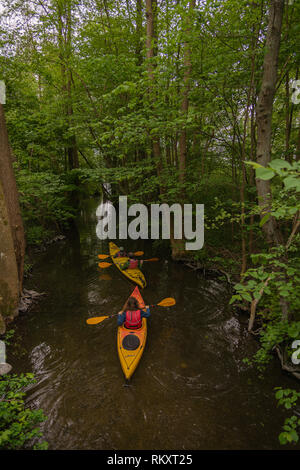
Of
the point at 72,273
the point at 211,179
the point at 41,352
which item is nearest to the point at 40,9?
the point at 211,179

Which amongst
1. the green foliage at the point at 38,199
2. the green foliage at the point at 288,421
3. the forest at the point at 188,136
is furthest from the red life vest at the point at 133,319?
the green foliage at the point at 38,199

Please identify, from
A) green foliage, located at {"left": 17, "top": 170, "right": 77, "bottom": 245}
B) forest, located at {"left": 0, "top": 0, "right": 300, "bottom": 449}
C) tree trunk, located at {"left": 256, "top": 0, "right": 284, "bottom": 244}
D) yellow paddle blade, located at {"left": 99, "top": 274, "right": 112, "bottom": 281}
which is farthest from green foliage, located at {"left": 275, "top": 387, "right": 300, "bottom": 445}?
green foliage, located at {"left": 17, "top": 170, "right": 77, "bottom": 245}

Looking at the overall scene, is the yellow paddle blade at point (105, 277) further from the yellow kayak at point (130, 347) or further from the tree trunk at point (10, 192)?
the yellow kayak at point (130, 347)

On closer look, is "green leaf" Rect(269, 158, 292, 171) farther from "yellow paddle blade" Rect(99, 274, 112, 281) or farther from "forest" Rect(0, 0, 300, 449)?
"yellow paddle blade" Rect(99, 274, 112, 281)

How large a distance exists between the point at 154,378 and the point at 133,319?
1.21m

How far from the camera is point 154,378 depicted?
13.6ft

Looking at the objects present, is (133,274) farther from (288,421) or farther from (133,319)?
(288,421)

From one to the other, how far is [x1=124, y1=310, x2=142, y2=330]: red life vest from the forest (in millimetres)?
2123

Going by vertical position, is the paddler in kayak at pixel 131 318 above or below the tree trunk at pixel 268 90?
below

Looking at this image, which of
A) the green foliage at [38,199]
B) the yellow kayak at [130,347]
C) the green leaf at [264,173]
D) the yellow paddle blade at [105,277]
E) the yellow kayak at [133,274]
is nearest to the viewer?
the green leaf at [264,173]

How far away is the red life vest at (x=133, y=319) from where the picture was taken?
16.4 ft

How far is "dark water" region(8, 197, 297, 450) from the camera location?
3180 mm

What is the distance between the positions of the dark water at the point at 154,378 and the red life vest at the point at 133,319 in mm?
507
